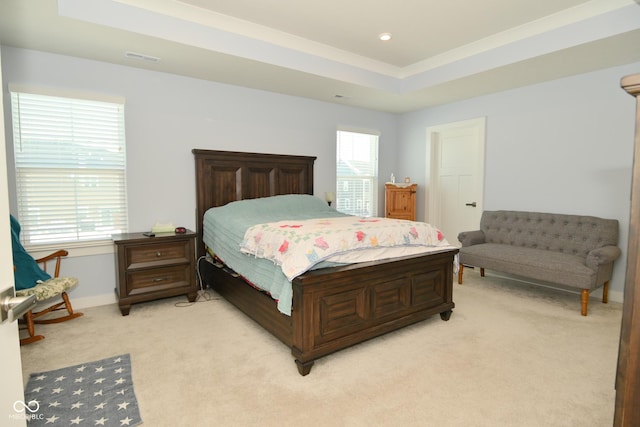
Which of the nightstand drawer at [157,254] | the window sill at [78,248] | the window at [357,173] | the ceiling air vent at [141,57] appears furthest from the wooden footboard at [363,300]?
the ceiling air vent at [141,57]

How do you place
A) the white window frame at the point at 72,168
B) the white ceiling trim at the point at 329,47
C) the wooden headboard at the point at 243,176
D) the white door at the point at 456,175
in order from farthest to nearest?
the white door at the point at 456,175 → the wooden headboard at the point at 243,176 → the white window frame at the point at 72,168 → the white ceiling trim at the point at 329,47

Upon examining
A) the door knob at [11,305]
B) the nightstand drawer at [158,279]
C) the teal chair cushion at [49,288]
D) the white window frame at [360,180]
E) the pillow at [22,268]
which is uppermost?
the white window frame at [360,180]

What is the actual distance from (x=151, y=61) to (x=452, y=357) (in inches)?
149

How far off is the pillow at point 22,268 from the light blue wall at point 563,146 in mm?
5102

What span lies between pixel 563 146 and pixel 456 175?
147 cm

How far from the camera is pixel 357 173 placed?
18.5ft

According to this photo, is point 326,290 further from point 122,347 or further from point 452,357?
point 122,347

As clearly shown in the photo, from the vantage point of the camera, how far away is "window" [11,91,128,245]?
3256mm

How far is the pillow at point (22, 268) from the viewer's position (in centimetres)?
277

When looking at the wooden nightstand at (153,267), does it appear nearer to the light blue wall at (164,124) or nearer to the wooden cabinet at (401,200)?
the light blue wall at (164,124)

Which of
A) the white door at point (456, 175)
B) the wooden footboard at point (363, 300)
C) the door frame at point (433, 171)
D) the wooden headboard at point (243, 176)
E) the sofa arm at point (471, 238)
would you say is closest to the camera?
the wooden footboard at point (363, 300)

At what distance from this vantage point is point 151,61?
349 centimetres

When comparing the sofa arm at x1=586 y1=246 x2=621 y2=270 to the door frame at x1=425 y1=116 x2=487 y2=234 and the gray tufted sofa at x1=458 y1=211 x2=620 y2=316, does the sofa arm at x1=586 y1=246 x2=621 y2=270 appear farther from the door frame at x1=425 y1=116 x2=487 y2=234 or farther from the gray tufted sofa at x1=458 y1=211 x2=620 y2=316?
the door frame at x1=425 y1=116 x2=487 y2=234

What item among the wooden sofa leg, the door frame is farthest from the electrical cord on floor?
the wooden sofa leg
